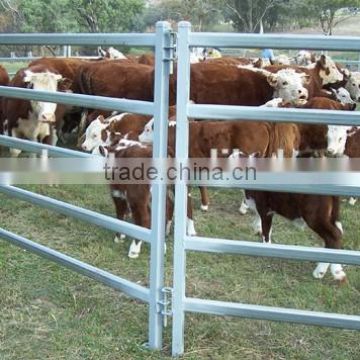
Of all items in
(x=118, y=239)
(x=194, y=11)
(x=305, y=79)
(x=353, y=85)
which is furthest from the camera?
(x=194, y=11)

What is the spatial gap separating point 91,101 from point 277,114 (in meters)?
1.16

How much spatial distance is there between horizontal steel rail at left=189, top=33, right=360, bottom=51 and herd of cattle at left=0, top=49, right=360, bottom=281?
1163 mm

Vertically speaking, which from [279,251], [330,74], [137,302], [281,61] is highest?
[281,61]

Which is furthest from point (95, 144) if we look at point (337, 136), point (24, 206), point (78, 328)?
point (78, 328)

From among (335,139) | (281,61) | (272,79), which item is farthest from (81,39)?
(281,61)

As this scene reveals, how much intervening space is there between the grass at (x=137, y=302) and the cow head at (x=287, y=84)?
2.43 metres

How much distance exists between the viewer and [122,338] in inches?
146

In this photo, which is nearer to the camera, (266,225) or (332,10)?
(266,225)

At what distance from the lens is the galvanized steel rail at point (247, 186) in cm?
304

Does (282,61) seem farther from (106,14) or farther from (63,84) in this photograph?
(106,14)

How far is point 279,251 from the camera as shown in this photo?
325cm

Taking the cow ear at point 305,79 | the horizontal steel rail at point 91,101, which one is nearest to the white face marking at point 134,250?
the horizontal steel rail at point 91,101

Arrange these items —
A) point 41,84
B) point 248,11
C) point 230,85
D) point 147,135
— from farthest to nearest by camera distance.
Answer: point 248,11
point 230,85
point 41,84
point 147,135

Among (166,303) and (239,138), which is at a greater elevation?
(239,138)
